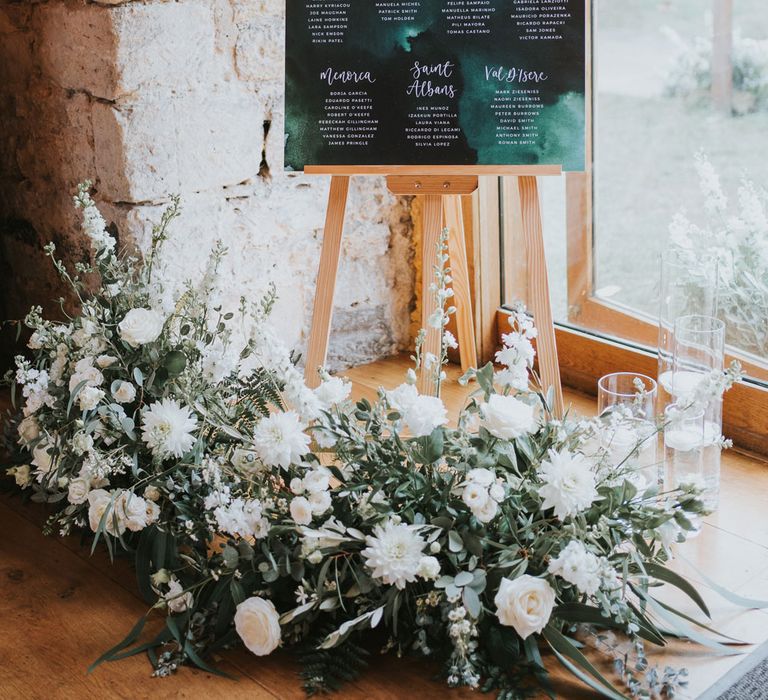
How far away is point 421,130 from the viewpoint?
8.42 ft

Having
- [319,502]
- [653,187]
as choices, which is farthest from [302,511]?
[653,187]

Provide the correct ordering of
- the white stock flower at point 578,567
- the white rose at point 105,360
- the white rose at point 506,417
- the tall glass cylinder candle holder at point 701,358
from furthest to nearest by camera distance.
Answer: the tall glass cylinder candle holder at point 701,358 → the white rose at point 105,360 → the white rose at point 506,417 → the white stock flower at point 578,567

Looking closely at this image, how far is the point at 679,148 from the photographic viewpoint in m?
2.82

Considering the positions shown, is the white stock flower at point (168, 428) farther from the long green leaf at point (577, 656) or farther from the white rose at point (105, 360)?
the long green leaf at point (577, 656)

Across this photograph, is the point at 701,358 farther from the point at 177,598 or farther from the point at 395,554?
the point at 177,598

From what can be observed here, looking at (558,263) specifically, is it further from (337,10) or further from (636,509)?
(636,509)

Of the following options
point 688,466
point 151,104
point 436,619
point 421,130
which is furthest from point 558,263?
point 436,619

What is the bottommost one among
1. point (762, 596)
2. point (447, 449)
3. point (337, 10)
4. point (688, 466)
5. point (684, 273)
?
point (762, 596)

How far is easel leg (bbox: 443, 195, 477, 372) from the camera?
3.03m

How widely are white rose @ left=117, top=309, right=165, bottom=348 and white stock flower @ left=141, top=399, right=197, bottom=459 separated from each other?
0.14 meters

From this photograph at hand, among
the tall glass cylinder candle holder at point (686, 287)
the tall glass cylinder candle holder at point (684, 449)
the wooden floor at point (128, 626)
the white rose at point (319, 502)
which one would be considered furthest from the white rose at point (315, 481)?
the tall glass cylinder candle holder at point (686, 287)

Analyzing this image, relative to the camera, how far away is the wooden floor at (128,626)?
1838 mm

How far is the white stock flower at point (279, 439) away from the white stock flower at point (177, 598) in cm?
31

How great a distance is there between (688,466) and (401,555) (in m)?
0.89
